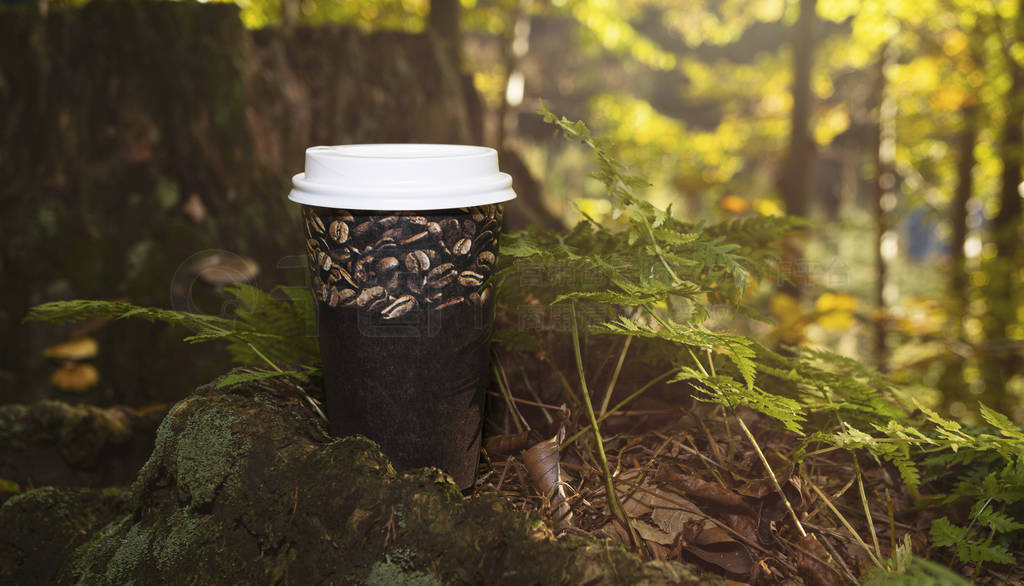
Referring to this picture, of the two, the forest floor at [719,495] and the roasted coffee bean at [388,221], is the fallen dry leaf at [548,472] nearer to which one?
the forest floor at [719,495]

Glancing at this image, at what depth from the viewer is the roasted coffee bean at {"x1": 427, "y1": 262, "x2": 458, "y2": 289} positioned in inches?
69.9

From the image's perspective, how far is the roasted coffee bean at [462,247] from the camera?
1.78 m

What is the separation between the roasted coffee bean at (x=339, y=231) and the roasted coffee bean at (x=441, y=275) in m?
0.25

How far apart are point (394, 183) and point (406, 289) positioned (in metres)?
0.29

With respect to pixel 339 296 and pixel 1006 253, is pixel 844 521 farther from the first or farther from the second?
pixel 1006 253

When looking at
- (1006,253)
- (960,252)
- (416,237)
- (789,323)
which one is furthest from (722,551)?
(960,252)

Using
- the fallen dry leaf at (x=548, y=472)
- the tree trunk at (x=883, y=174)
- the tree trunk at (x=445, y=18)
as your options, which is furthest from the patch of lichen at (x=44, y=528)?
the tree trunk at (x=883, y=174)

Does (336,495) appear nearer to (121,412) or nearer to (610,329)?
(610,329)

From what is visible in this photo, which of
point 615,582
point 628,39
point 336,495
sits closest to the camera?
point 615,582

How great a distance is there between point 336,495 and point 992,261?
244 inches

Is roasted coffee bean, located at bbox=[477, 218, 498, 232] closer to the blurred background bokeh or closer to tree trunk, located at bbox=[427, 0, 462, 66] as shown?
the blurred background bokeh

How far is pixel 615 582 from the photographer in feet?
4.69

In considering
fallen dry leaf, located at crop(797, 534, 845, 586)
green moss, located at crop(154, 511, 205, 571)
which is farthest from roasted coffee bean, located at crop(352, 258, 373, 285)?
fallen dry leaf, located at crop(797, 534, 845, 586)

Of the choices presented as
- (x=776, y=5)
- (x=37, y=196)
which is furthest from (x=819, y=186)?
(x=37, y=196)
